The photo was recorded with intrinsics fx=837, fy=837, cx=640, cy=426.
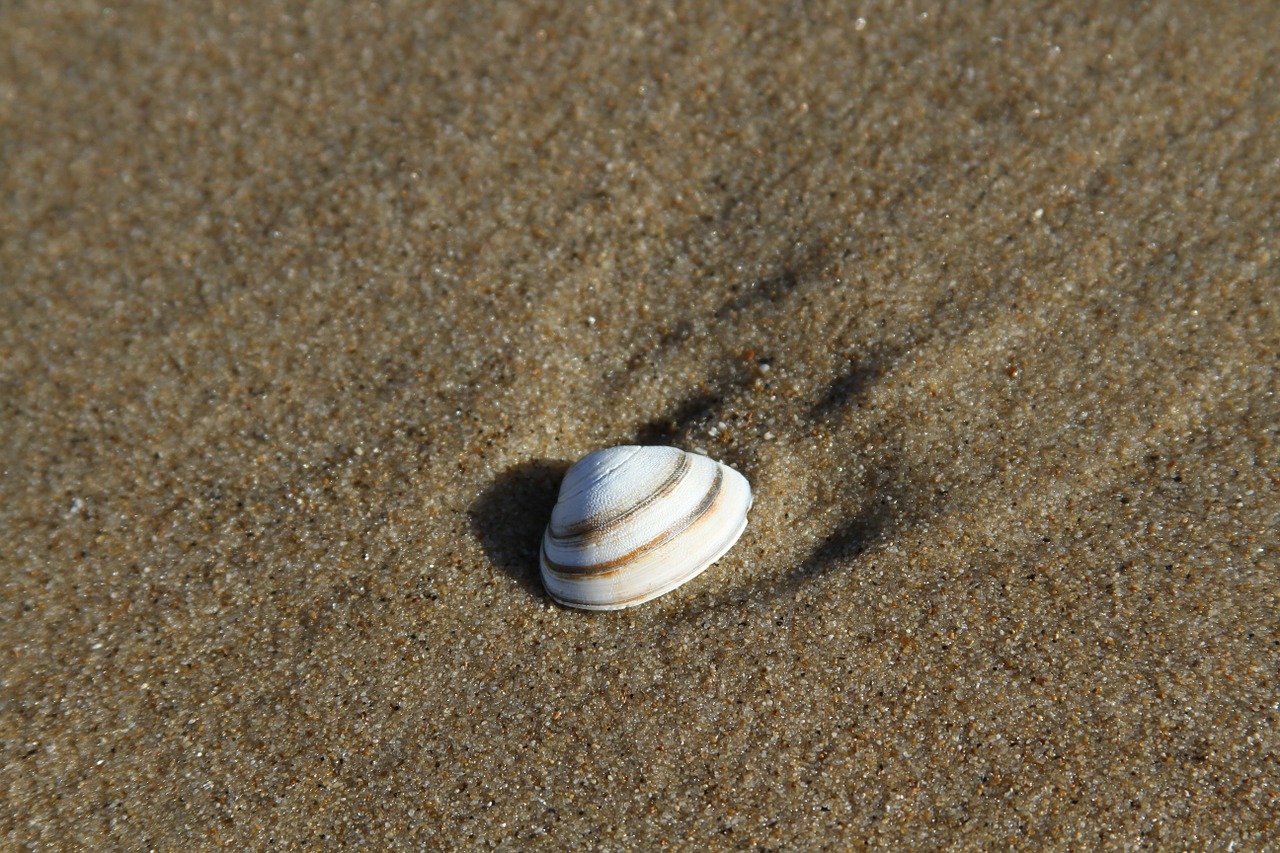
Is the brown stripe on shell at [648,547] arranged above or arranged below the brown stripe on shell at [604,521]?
below

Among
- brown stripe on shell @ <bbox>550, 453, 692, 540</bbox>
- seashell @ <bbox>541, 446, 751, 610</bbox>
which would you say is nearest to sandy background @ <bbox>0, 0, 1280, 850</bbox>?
seashell @ <bbox>541, 446, 751, 610</bbox>

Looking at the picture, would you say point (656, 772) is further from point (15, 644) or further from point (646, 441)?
point (15, 644)

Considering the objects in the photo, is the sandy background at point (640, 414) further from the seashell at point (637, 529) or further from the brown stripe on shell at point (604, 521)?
the brown stripe on shell at point (604, 521)

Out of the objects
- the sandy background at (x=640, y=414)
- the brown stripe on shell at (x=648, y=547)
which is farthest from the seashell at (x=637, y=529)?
the sandy background at (x=640, y=414)

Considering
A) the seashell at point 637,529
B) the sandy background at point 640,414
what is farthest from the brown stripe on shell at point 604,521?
the sandy background at point 640,414

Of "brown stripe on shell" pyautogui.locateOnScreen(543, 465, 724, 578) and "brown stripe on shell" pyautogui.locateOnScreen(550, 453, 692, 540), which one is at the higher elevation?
"brown stripe on shell" pyautogui.locateOnScreen(550, 453, 692, 540)

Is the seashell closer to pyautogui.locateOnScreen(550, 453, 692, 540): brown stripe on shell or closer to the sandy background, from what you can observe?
pyautogui.locateOnScreen(550, 453, 692, 540): brown stripe on shell

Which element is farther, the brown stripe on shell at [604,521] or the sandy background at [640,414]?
the brown stripe on shell at [604,521]
